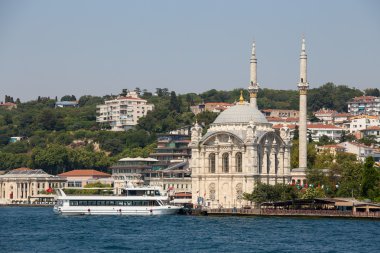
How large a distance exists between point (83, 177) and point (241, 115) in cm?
5591

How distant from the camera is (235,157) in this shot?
340 feet

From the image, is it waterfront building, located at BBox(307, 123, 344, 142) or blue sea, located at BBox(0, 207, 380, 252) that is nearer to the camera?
blue sea, located at BBox(0, 207, 380, 252)

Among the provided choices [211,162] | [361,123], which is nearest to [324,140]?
[361,123]

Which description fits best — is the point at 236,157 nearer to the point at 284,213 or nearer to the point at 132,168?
the point at 284,213

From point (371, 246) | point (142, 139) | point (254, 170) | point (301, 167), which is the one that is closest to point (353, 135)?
point (142, 139)

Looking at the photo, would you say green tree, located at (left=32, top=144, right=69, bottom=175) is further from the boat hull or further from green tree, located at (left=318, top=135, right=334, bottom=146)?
the boat hull

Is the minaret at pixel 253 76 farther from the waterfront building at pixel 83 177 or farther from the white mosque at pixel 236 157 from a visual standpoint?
the waterfront building at pixel 83 177

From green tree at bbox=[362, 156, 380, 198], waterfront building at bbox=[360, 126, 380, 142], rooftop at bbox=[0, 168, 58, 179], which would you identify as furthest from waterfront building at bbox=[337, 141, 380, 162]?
green tree at bbox=[362, 156, 380, 198]

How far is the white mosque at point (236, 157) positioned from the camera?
10281 cm

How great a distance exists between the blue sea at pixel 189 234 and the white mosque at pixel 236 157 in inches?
268

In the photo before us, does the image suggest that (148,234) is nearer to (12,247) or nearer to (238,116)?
(12,247)

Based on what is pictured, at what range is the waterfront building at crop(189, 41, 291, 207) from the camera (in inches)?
4048

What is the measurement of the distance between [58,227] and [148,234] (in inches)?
421

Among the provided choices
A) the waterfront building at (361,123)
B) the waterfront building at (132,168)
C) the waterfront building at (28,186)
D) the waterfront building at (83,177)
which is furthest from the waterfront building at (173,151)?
the waterfront building at (361,123)
